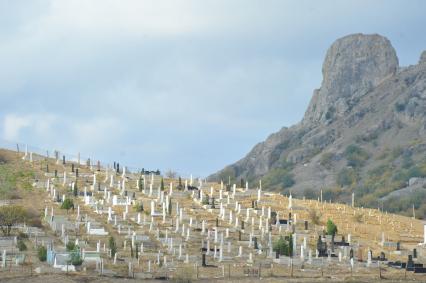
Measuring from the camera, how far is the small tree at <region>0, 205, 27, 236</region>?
63819 millimetres

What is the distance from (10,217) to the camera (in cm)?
6469

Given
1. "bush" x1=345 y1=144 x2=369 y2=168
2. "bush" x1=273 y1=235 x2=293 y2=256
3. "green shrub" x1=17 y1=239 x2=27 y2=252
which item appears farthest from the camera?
"bush" x1=345 y1=144 x2=369 y2=168

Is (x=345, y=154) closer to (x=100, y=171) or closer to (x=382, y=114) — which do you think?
(x=382, y=114)

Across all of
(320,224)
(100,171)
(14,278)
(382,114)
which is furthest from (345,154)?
(14,278)

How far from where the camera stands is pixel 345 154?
603 feet

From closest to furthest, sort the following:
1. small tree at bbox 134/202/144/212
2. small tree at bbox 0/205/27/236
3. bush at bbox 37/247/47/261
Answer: bush at bbox 37/247/47/261 → small tree at bbox 0/205/27/236 → small tree at bbox 134/202/144/212

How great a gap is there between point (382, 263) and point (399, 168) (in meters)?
110

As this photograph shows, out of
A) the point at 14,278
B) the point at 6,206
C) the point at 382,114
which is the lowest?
the point at 14,278

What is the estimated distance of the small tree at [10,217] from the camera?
6382 centimetres

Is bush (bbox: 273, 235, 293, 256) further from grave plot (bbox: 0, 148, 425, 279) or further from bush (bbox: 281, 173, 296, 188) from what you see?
bush (bbox: 281, 173, 296, 188)

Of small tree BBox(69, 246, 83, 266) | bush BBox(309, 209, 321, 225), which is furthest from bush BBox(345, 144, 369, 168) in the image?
small tree BBox(69, 246, 83, 266)

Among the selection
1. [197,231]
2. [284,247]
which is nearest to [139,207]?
[197,231]

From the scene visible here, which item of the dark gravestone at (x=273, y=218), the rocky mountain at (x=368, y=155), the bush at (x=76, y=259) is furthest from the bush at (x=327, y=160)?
the bush at (x=76, y=259)

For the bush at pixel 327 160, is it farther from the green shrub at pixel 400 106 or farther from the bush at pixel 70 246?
the bush at pixel 70 246
